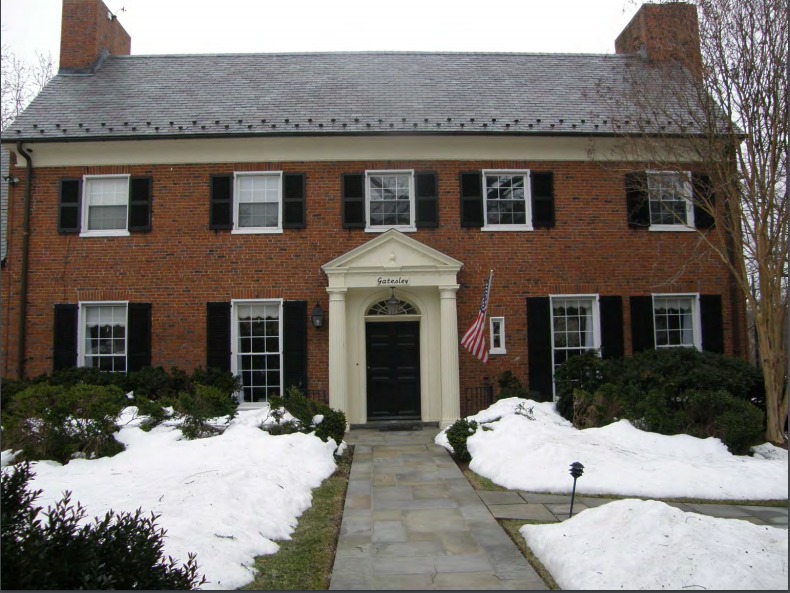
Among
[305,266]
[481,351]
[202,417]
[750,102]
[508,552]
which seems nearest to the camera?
[508,552]

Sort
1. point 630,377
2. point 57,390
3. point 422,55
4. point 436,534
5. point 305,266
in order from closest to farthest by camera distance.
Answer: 1. point 436,534
2. point 57,390
3. point 630,377
4. point 305,266
5. point 422,55

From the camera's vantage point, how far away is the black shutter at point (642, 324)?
41.3 ft

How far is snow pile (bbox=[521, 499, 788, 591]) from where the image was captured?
13.8 feet

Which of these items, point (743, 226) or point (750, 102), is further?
point (743, 226)

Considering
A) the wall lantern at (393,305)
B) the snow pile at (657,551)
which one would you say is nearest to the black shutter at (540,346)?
the wall lantern at (393,305)

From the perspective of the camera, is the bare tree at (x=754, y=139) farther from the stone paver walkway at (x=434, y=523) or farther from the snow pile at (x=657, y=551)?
the snow pile at (x=657, y=551)

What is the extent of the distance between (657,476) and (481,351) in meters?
4.25

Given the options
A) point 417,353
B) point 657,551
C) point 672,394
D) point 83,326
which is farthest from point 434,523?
point 83,326

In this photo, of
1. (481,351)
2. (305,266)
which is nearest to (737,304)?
(481,351)

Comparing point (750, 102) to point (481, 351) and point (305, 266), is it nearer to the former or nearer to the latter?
point (481, 351)

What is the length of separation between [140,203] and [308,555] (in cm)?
964

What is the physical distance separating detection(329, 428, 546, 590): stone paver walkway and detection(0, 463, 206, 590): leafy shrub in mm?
1597

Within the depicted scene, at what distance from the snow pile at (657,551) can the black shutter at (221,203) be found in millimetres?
9377

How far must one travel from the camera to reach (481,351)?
11219 mm
